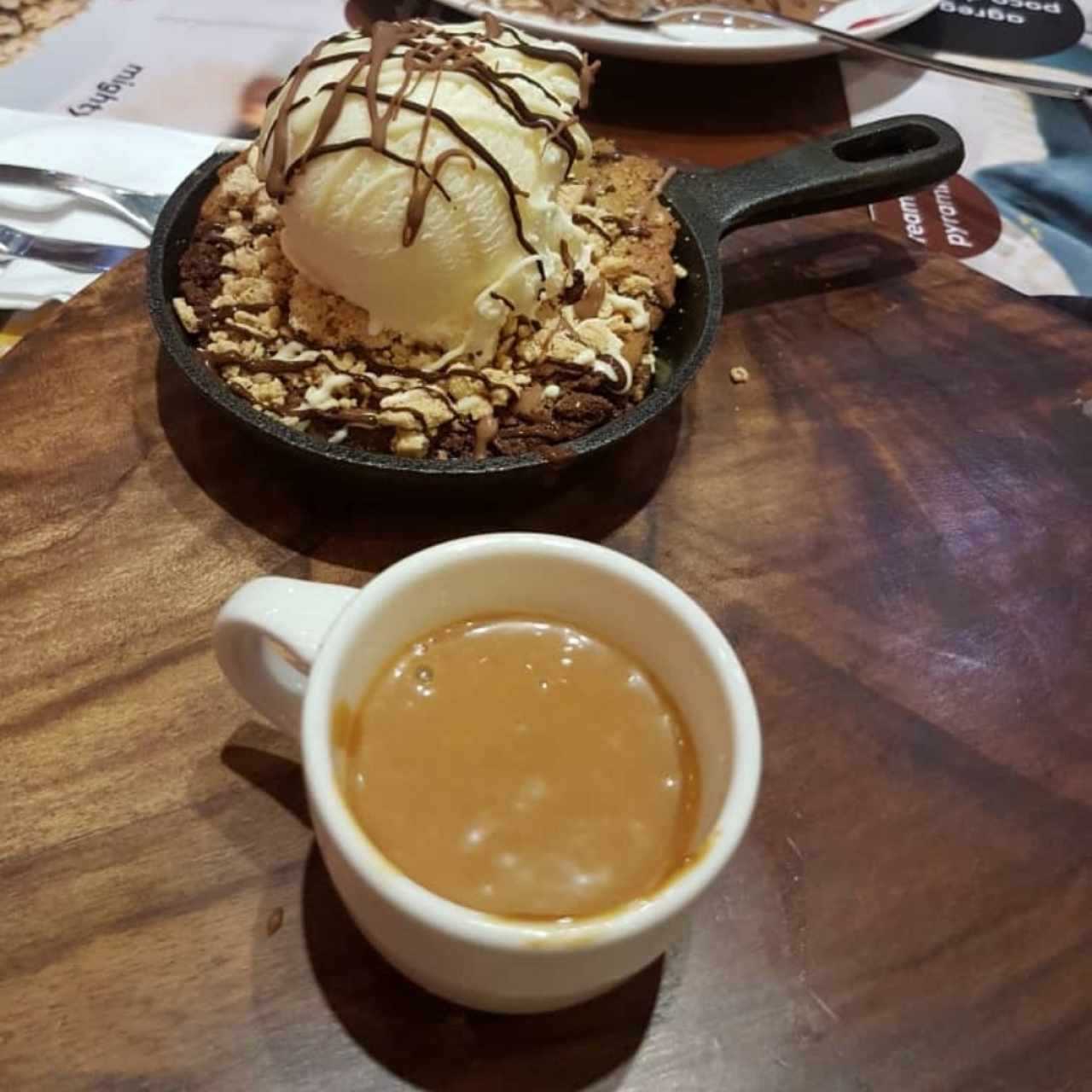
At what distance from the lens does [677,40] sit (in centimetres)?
155

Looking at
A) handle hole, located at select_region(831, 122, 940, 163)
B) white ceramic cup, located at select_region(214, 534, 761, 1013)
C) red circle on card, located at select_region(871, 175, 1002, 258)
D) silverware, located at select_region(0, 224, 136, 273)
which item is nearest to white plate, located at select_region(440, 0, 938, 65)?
red circle on card, located at select_region(871, 175, 1002, 258)

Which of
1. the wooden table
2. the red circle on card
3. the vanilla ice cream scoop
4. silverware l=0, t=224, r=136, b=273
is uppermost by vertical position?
the vanilla ice cream scoop

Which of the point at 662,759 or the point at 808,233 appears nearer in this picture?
the point at 662,759

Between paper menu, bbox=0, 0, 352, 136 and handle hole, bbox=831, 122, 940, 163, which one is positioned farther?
paper menu, bbox=0, 0, 352, 136

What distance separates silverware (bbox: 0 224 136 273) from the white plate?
0.63 meters

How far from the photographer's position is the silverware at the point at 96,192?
4.24ft

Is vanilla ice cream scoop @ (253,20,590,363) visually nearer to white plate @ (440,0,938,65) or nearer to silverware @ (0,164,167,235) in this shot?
silverware @ (0,164,167,235)

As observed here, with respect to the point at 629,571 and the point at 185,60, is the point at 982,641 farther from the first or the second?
the point at 185,60

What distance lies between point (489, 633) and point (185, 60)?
1334mm

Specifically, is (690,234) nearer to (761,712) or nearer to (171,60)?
(761,712)

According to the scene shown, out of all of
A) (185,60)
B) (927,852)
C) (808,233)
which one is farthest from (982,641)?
(185,60)

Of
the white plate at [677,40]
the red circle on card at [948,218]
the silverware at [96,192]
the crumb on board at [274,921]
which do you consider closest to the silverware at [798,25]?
the white plate at [677,40]

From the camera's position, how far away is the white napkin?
4.09 ft

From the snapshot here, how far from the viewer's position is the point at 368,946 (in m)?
0.74
